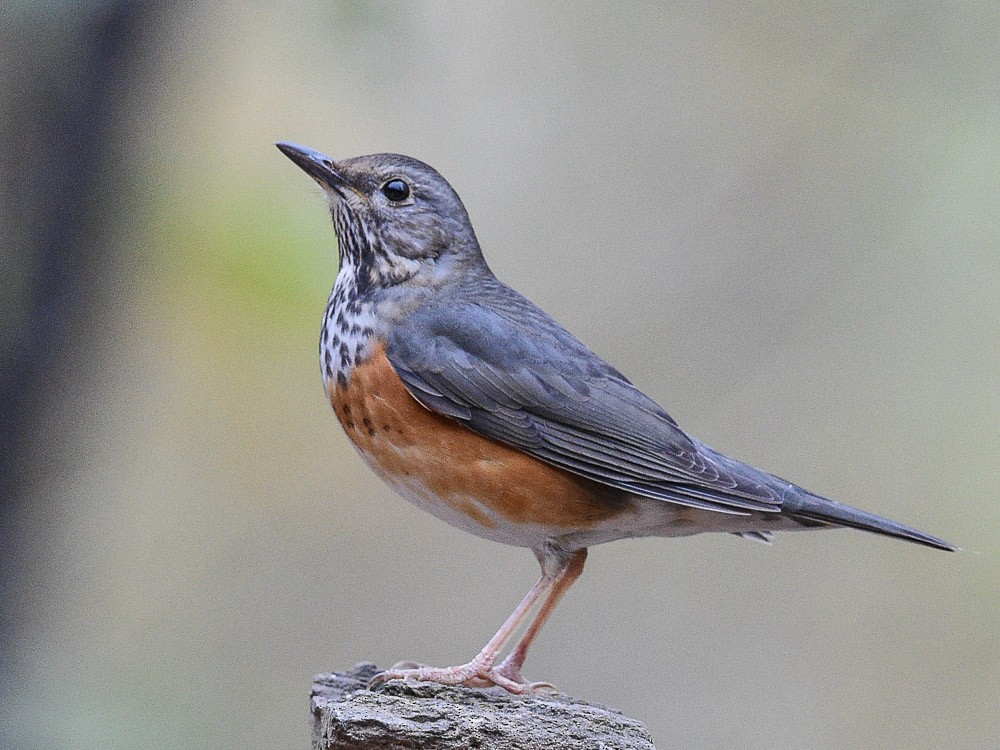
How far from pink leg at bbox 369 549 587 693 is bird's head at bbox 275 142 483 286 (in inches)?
49.2

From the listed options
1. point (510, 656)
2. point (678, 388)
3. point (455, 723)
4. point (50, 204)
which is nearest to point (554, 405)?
point (510, 656)

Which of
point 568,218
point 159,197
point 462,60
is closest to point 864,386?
point 568,218

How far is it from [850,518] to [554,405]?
1.10 meters

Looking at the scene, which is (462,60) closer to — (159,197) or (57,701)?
(159,197)

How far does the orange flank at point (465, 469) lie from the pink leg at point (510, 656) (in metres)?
0.27

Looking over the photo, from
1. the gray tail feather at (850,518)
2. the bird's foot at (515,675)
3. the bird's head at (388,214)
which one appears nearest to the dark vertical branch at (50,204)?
the bird's head at (388,214)

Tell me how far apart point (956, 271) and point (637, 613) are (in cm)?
305

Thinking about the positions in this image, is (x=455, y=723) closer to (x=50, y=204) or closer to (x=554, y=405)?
(x=554, y=405)

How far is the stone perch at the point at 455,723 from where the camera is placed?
11.8 feet

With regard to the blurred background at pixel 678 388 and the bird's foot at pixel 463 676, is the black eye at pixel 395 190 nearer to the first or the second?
the bird's foot at pixel 463 676

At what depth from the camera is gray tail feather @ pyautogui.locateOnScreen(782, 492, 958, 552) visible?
4.08 meters

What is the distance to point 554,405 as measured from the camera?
14.7ft

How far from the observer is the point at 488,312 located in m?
4.69

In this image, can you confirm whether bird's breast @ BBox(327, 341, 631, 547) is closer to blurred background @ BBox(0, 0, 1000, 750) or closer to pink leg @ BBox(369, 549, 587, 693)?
pink leg @ BBox(369, 549, 587, 693)
